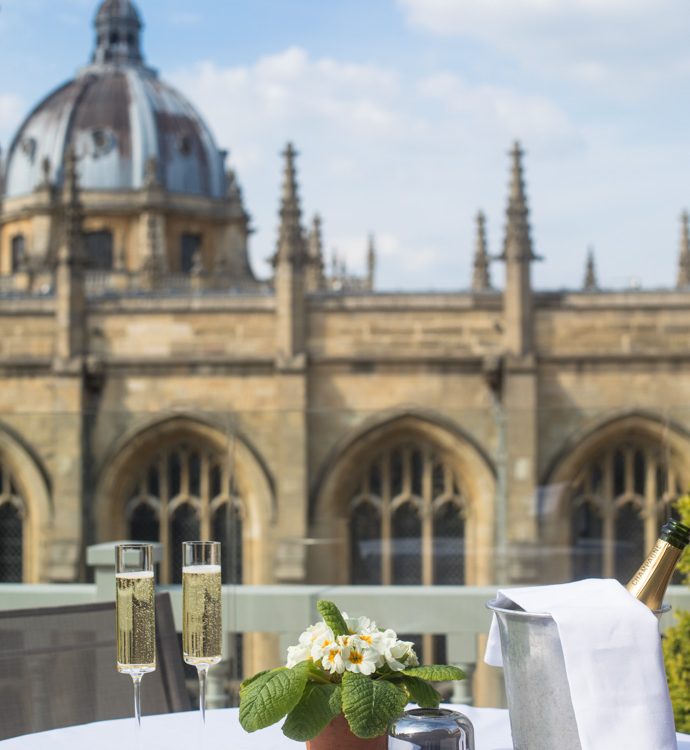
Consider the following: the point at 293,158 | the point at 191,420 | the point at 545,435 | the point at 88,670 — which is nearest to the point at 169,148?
the point at 293,158

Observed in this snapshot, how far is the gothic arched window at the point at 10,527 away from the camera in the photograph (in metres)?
14.9

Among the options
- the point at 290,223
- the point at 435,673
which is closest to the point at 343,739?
the point at 435,673

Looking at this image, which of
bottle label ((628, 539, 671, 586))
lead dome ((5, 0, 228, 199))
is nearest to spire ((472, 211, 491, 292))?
lead dome ((5, 0, 228, 199))

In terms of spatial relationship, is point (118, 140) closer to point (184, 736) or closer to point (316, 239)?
point (316, 239)

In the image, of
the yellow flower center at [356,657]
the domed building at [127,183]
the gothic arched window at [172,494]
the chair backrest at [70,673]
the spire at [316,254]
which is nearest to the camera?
the yellow flower center at [356,657]

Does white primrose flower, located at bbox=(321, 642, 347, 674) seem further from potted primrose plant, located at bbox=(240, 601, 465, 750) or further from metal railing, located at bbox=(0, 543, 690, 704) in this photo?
metal railing, located at bbox=(0, 543, 690, 704)

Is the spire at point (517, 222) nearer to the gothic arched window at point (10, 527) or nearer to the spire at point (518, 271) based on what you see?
the spire at point (518, 271)

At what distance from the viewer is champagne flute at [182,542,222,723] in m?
2.88

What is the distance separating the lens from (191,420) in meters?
17.4

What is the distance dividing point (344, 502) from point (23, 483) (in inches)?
157

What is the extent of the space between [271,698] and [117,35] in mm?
41837

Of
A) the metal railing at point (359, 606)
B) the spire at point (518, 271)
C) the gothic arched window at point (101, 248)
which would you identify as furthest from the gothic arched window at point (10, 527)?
the gothic arched window at point (101, 248)

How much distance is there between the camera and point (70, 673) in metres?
4.09

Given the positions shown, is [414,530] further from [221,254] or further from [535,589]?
[221,254]
